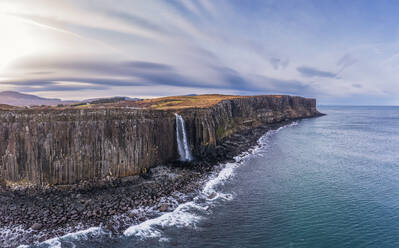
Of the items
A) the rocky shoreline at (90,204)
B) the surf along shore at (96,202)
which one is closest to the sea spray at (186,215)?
the surf along shore at (96,202)

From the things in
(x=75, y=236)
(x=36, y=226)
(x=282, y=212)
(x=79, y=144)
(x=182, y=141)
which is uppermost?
(x=79, y=144)

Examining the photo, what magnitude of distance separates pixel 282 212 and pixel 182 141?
21815 mm

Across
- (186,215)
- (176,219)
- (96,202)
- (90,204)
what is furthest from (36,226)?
(186,215)

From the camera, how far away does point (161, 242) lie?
17750 mm

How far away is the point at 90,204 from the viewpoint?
22734mm

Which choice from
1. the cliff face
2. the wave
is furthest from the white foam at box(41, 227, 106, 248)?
the cliff face

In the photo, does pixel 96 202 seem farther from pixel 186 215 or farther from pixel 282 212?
pixel 282 212

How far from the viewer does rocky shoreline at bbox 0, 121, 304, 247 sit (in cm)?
1902

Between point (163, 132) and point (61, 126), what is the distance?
14.5 m

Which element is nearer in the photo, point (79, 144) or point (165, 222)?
point (165, 222)

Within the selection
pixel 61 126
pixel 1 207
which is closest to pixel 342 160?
pixel 61 126

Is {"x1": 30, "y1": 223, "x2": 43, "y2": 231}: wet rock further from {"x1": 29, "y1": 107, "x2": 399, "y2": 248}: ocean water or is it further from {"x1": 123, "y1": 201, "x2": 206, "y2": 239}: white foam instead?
{"x1": 123, "y1": 201, "x2": 206, "y2": 239}: white foam

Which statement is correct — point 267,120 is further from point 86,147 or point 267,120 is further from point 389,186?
point 86,147

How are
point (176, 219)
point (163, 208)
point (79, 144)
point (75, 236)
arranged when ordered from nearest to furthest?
1. point (75, 236)
2. point (176, 219)
3. point (163, 208)
4. point (79, 144)
